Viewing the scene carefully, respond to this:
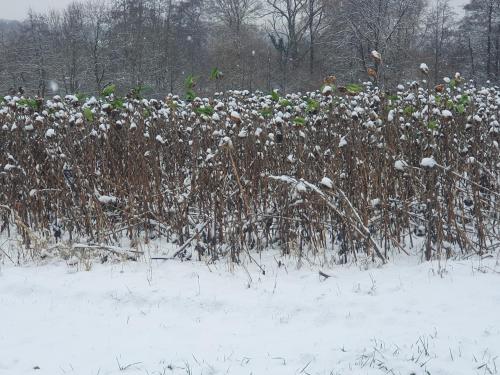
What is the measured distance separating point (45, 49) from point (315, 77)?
16322mm

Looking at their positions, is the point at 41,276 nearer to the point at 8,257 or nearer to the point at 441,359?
the point at 8,257

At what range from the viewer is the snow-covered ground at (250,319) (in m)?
2.52

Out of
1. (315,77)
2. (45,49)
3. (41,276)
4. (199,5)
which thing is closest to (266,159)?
(41,276)

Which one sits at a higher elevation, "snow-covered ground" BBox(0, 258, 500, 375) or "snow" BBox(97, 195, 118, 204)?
"snow" BBox(97, 195, 118, 204)

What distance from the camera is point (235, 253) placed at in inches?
166

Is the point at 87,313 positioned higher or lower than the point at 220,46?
lower

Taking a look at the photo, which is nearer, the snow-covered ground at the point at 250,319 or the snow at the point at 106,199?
the snow-covered ground at the point at 250,319

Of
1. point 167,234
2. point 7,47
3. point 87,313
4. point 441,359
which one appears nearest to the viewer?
point 441,359

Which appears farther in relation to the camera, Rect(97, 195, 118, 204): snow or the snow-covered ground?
Rect(97, 195, 118, 204): snow

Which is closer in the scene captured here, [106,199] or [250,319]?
[250,319]

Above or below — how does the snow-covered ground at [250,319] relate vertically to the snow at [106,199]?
below

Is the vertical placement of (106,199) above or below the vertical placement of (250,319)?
above

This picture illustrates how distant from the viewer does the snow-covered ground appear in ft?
8.28

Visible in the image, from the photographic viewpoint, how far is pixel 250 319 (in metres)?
3.10
